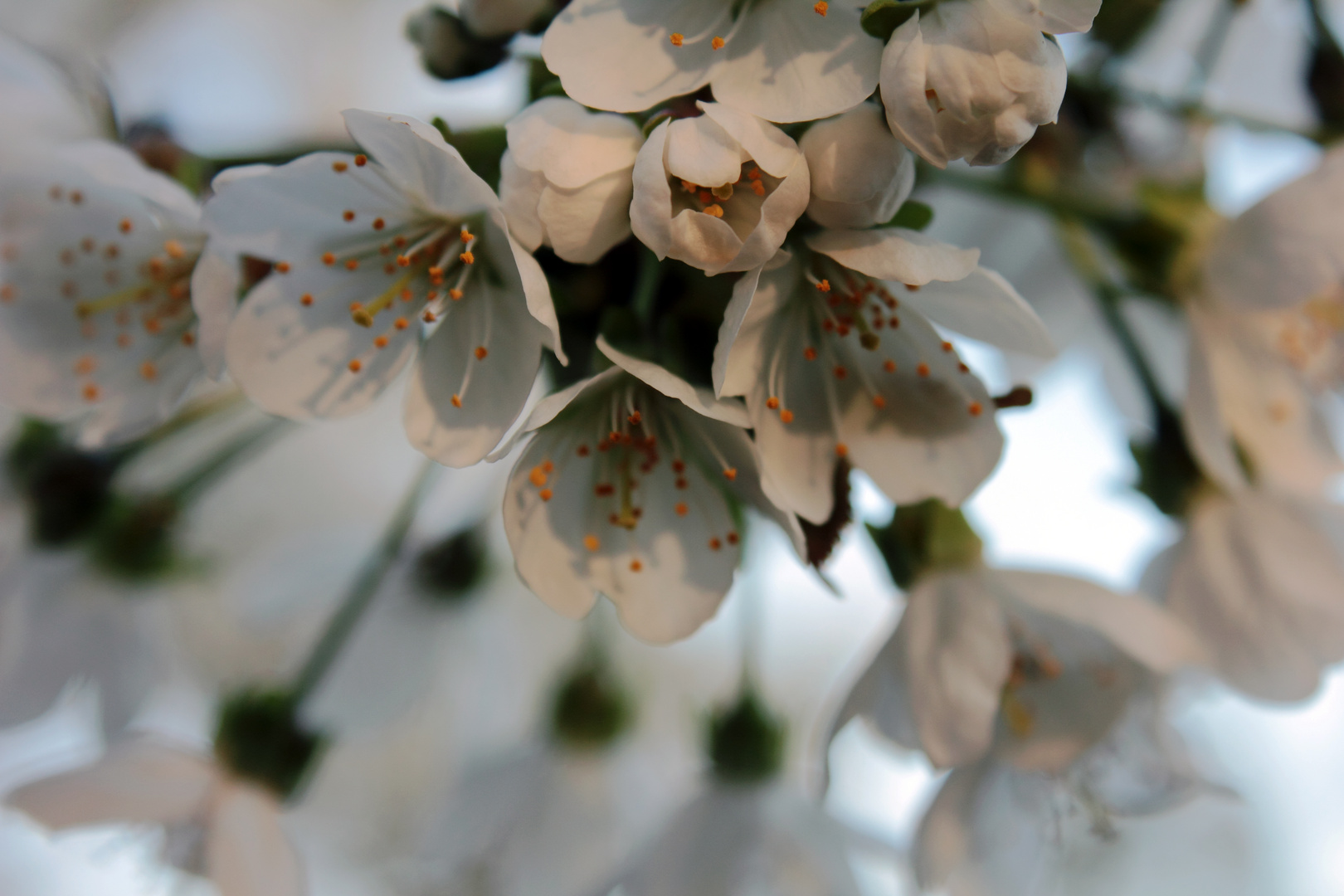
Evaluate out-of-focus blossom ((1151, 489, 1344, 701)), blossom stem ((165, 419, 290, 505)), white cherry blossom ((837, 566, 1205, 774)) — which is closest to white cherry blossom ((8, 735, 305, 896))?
blossom stem ((165, 419, 290, 505))

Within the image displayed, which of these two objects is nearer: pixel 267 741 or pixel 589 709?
pixel 267 741

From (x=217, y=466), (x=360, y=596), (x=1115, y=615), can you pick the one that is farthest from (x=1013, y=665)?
(x=217, y=466)

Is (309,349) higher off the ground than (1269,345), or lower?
higher

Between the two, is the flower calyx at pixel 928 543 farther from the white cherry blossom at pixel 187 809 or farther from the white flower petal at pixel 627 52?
the white cherry blossom at pixel 187 809

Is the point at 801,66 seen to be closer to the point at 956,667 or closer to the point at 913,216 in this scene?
the point at 913,216

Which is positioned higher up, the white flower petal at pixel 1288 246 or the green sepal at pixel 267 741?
the white flower petal at pixel 1288 246

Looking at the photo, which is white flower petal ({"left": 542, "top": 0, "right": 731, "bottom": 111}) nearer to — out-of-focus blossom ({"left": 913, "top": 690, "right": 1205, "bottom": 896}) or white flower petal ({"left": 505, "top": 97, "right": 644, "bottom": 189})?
white flower petal ({"left": 505, "top": 97, "right": 644, "bottom": 189})

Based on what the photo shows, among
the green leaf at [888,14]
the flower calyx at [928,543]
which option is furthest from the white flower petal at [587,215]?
the flower calyx at [928,543]
